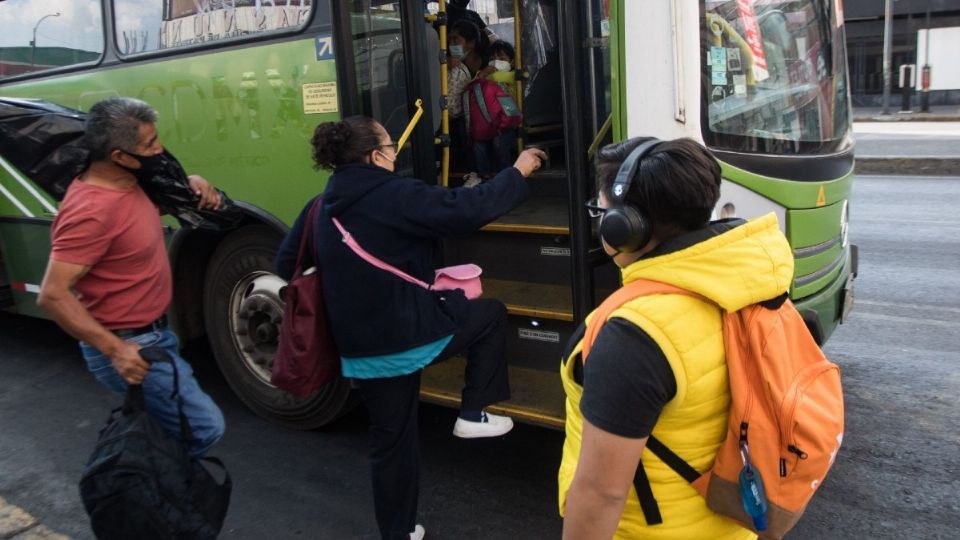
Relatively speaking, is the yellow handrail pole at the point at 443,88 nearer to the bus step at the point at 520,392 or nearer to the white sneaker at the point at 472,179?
the white sneaker at the point at 472,179

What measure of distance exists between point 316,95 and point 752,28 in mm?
2046

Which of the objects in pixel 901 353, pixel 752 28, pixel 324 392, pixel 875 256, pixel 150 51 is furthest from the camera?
pixel 875 256

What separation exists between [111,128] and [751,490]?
8.25ft

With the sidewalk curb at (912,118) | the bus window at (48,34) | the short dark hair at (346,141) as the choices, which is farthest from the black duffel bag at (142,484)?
the sidewalk curb at (912,118)

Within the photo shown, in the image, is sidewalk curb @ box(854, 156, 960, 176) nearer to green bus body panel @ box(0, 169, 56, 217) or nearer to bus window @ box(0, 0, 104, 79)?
bus window @ box(0, 0, 104, 79)

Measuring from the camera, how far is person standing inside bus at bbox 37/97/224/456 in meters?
2.87

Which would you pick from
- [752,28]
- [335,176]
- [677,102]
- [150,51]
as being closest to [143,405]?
[335,176]

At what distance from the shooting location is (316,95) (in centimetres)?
402

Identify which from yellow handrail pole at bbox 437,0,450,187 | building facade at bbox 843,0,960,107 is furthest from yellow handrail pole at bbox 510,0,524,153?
building facade at bbox 843,0,960,107

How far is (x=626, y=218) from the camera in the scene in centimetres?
157

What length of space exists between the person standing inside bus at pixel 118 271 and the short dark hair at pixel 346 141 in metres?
A: 0.68

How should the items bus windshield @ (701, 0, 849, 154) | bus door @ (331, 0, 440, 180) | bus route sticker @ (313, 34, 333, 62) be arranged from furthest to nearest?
bus route sticker @ (313, 34, 333, 62) → bus door @ (331, 0, 440, 180) → bus windshield @ (701, 0, 849, 154)

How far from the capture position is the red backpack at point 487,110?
5078 millimetres

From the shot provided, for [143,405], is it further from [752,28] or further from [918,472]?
[918,472]
